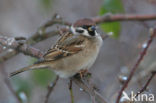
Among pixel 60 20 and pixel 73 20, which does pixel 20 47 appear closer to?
pixel 60 20

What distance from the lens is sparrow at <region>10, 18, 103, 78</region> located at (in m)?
2.79

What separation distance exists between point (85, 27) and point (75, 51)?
0.81ft

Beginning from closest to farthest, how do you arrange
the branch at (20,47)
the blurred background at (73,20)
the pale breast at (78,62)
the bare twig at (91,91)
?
the bare twig at (91,91)
the branch at (20,47)
the pale breast at (78,62)
the blurred background at (73,20)

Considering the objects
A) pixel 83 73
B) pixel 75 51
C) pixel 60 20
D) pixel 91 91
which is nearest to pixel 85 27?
pixel 75 51

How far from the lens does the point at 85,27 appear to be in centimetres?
287

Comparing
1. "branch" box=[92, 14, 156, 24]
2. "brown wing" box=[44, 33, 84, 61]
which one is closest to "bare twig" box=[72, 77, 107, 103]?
"brown wing" box=[44, 33, 84, 61]

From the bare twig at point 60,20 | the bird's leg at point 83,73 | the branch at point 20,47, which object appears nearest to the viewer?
the bird's leg at point 83,73

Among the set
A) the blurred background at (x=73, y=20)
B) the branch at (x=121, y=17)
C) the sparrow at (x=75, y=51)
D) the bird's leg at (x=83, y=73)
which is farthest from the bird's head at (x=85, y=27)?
the blurred background at (x=73, y=20)

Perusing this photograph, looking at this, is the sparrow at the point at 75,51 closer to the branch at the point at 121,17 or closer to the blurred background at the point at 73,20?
the branch at the point at 121,17

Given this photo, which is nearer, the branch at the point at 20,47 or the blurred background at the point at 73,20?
the branch at the point at 20,47

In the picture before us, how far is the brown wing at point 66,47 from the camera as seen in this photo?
2.83m

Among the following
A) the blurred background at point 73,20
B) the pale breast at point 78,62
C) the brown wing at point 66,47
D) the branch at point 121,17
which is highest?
the brown wing at point 66,47

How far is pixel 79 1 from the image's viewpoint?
6098mm

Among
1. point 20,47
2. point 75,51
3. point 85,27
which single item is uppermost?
point 20,47
